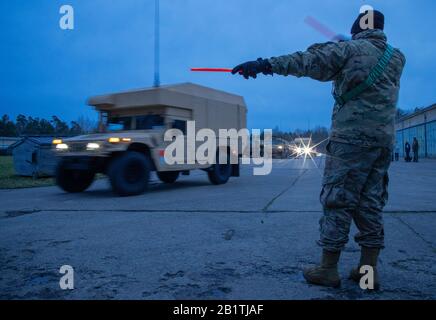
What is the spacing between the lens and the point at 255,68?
106 inches

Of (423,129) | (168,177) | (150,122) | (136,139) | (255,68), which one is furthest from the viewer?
(423,129)

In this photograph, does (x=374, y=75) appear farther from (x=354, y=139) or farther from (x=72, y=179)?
(x=72, y=179)

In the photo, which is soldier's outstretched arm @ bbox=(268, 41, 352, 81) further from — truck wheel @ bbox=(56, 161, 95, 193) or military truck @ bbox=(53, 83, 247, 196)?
truck wheel @ bbox=(56, 161, 95, 193)

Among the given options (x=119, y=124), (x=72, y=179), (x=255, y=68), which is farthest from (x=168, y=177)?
(x=255, y=68)

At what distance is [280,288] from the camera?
259 centimetres

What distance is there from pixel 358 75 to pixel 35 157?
1274cm

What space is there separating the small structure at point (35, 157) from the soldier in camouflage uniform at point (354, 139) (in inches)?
470

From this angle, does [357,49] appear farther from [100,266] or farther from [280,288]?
[100,266]

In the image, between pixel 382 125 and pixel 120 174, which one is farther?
pixel 120 174

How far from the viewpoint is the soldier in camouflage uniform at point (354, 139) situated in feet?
8.52

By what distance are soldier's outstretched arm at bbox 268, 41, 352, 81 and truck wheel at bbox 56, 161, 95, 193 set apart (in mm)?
6905

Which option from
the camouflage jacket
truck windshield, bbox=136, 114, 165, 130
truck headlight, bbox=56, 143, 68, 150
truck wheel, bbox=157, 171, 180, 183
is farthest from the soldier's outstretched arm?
truck wheel, bbox=157, 171, 180, 183
